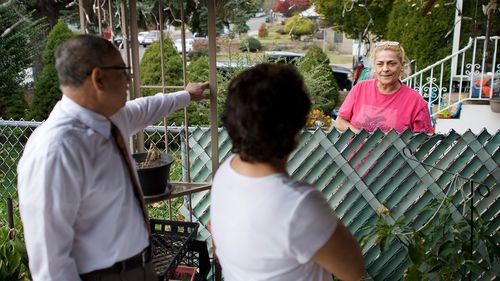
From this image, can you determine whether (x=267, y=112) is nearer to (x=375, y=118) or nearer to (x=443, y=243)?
(x=443, y=243)

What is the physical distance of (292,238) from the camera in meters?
0.96

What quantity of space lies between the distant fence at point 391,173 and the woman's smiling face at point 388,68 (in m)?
0.30

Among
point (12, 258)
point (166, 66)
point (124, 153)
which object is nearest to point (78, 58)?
point (124, 153)

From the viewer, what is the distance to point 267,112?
972 millimetres

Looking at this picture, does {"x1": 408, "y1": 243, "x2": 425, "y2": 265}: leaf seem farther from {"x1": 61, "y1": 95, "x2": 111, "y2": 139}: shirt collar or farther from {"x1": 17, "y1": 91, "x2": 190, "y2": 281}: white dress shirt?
{"x1": 61, "y1": 95, "x2": 111, "y2": 139}: shirt collar

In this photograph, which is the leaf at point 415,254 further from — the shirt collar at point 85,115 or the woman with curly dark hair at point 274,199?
the shirt collar at point 85,115

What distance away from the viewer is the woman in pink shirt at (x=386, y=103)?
8.09 ft

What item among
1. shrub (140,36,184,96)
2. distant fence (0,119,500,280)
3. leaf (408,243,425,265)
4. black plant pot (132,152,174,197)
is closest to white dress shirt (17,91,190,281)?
black plant pot (132,152,174,197)

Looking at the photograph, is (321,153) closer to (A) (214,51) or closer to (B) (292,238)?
(A) (214,51)

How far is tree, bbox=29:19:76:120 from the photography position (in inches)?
244

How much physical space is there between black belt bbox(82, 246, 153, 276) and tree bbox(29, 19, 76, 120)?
17.3 feet

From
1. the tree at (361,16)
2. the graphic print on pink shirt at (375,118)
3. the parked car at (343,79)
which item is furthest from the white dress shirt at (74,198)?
the parked car at (343,79)

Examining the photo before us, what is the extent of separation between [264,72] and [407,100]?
5.39 feet

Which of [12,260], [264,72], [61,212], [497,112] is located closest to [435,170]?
[264,72]
